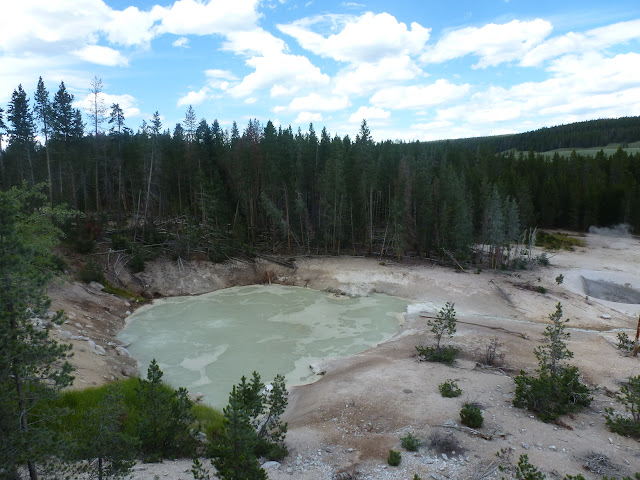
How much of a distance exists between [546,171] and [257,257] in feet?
201

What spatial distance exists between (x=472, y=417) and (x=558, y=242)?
149 feet

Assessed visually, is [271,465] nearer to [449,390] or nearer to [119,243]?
[449,390]

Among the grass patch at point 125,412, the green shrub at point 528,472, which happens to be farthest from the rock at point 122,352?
the green shrub at point 528,472

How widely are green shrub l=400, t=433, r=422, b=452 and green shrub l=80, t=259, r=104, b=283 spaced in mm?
26069

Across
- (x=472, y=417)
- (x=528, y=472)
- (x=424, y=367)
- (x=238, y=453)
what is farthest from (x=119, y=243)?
(x=528, y=472)

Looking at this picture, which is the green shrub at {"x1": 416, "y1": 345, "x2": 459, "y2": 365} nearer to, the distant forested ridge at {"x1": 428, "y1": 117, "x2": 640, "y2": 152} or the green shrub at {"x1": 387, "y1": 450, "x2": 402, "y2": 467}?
the green shrub at {"x1": 387, "y1": 450, "x2": 402, "y2": 467}

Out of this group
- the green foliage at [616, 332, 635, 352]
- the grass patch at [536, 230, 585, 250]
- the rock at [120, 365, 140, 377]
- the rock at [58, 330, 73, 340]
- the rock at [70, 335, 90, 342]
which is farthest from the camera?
the grass patch at [536, 230, 585, 250]

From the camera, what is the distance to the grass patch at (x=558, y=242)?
46531mm

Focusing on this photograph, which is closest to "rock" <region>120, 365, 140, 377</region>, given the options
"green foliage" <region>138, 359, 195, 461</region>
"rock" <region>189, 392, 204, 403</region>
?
"rock" <region>189, 392, 204, 403</region>

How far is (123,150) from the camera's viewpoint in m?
41.8

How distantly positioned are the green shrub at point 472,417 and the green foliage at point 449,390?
6.45 ft

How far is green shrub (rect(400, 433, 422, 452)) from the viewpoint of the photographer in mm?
10289

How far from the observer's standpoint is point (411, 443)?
10.3m

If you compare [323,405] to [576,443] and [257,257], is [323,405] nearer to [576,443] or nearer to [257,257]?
[576,443]
